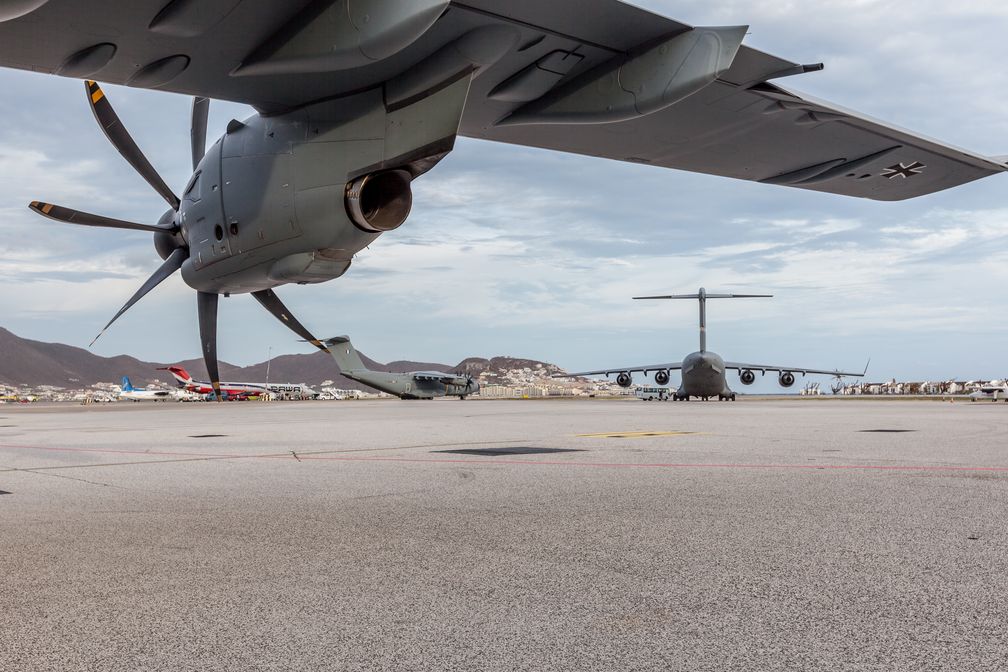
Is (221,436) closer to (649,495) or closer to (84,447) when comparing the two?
(84,447)

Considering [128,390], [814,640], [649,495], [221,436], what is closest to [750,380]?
[221,436]

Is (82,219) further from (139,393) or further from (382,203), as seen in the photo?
(139,393)

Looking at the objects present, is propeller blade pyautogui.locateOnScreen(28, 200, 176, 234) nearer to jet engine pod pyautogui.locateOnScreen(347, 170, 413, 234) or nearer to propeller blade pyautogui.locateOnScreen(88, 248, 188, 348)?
propeller blade pyautogui.locateOnScreen(88, 248, 188, 348)

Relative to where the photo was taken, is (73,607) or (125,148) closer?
(73,607)

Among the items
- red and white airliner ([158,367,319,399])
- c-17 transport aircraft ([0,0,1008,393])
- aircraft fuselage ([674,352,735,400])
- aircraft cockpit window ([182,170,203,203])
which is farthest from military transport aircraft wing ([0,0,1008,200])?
red and white airliner ([158,367,319,399])

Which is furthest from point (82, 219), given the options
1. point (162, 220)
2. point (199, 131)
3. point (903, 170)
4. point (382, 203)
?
point (903, 170)

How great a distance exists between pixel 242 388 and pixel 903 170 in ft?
284

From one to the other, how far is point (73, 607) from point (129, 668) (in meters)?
1.07

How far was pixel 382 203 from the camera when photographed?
291 inches

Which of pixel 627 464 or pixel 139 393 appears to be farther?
pixel 139 393

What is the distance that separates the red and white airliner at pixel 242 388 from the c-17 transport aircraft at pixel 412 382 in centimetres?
1500

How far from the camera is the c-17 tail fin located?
56.6 metres

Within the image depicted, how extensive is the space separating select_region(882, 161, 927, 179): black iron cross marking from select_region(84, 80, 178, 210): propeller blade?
8602 millimetres

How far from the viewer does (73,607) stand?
12.4 feet
